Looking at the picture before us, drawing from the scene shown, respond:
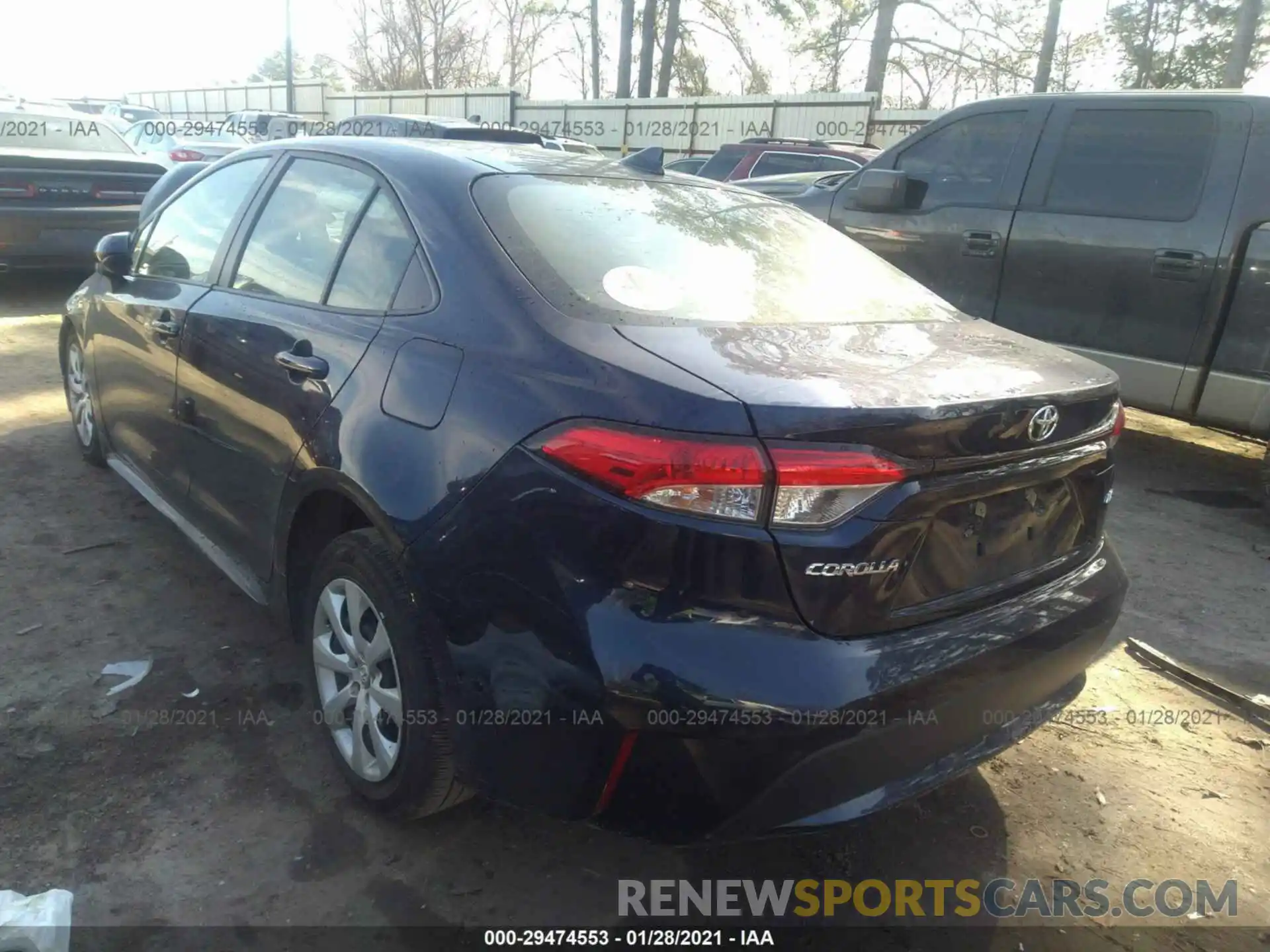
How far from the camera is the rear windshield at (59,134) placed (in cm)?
834

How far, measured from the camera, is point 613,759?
1815 millimetres

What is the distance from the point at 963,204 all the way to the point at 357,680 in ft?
→ 15.7

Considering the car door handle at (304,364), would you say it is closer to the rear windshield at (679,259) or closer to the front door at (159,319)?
the rear windshield at (679,259)

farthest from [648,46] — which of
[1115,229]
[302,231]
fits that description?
[302,231]

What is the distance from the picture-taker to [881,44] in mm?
25125

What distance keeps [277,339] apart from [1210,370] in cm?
445

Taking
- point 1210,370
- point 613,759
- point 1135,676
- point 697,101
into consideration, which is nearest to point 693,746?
point 613,759

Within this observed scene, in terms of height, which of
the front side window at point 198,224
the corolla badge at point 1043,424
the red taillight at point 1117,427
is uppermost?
the front side window at point 198,224

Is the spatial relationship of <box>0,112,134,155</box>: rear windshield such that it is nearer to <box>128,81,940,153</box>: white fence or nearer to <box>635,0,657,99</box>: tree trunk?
<box>128,81,940,153</box>: white fence

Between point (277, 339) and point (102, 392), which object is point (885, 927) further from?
point (102, 392)

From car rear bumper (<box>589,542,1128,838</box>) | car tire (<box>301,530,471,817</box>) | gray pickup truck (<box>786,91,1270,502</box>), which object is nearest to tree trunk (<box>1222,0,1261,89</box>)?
gray pickup truck (<box>786,91,1270,502</box>)

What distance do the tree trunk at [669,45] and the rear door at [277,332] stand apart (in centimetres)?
2649

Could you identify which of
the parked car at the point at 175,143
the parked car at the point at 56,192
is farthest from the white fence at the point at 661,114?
the parked car at the point at 56,192

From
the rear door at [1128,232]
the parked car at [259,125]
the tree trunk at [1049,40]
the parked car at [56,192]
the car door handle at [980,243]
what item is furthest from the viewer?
the parked car at [259,125]
